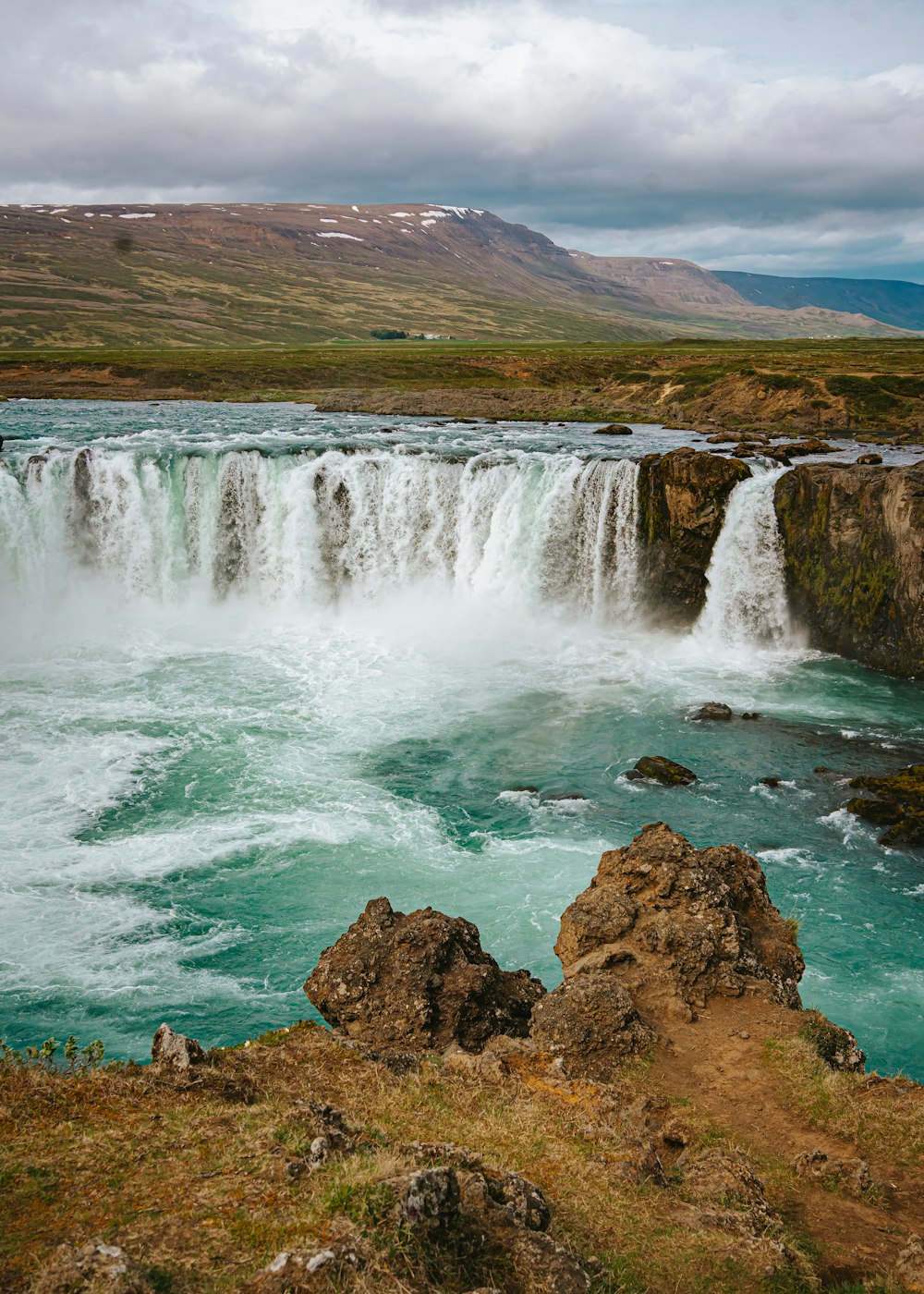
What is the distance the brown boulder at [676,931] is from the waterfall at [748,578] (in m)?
22.8

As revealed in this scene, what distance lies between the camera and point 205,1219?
264 inches

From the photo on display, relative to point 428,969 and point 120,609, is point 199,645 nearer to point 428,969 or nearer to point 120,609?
point 120,609

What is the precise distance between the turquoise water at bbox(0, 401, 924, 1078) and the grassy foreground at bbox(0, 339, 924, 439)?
15163mm

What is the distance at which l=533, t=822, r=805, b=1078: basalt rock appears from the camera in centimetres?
1141

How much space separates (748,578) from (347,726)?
698 inches

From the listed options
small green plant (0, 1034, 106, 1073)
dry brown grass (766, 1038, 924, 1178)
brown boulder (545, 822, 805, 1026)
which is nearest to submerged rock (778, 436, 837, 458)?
brown boulder (545, 822, 805, 1026)

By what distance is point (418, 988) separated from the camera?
1236 centimetres

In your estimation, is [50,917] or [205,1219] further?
[50,917]

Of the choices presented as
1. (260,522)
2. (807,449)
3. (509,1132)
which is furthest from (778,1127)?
(807,449)

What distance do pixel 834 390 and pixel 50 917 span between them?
201ft

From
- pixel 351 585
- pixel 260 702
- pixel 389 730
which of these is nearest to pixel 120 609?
pixel 351 585

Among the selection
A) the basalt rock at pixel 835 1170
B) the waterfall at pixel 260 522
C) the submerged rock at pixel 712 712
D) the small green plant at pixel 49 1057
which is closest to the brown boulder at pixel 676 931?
the basalt rock at pixel 835 1170

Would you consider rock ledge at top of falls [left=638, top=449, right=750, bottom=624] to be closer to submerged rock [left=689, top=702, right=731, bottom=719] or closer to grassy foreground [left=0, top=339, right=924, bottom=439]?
submerged rock [left=689, top=702, right=731, bottom=719]

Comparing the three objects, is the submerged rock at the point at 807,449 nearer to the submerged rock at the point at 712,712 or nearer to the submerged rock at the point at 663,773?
the submerged rock at the point at 712,712
